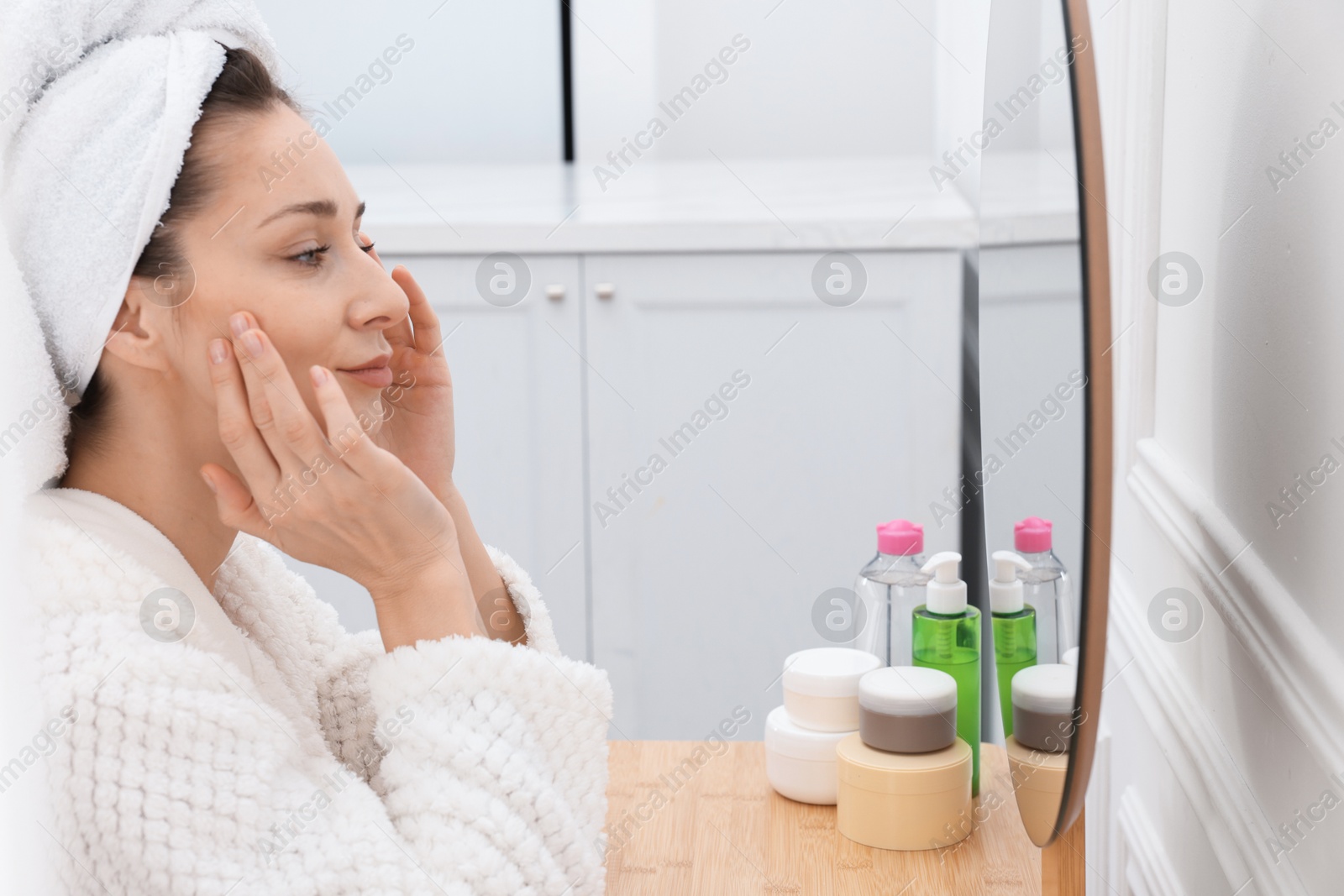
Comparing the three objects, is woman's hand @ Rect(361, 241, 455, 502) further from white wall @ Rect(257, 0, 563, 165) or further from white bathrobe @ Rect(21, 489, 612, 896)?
white wall @ Rect(257, 0, 563, 165)

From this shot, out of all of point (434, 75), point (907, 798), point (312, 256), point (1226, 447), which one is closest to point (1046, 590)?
point (1226, 447)

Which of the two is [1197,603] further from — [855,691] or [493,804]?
[493,804]

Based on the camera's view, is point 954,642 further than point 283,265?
Yes

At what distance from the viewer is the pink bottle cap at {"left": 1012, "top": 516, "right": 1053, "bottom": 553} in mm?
689

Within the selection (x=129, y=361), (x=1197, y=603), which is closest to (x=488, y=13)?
(x=129, y=361)

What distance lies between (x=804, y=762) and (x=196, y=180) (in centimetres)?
66

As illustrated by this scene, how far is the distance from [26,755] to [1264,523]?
0.72 m

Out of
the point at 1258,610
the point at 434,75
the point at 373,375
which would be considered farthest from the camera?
the point at 434,75

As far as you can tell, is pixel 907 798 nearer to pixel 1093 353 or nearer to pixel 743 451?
pixel 1093 353

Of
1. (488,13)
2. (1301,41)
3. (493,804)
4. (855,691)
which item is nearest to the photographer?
(1301,41)

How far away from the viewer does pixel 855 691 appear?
0.98 m

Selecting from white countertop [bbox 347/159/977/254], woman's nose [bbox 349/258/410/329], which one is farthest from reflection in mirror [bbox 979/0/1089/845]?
white countertop [bbox 347/159/977/254]

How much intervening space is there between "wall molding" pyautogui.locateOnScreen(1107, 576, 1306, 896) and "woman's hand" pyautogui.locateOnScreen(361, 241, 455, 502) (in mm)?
628

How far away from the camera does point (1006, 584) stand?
2.52 feet
